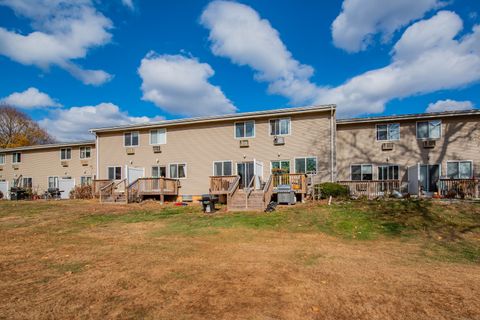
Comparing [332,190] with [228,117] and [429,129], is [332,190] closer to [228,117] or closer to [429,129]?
[429,129]

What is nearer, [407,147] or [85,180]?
[407,147]

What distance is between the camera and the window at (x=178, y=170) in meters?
20.7

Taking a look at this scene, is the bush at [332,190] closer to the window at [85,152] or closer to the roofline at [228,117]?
the roofline at [228,117]

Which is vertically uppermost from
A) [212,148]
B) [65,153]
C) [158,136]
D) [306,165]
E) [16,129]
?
[16,129]

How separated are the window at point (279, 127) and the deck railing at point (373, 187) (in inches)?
195

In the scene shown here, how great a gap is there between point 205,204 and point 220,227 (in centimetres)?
393

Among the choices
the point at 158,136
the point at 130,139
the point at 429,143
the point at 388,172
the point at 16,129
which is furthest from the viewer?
the point at 16,129

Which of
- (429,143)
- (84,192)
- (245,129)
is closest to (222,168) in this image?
(245,129)

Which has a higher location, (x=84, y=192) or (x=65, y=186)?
(x=65, y=186)

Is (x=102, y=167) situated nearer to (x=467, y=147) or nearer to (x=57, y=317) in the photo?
(x=57, y=317)

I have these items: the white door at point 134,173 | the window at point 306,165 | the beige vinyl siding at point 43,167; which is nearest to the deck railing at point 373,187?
the window at point 306,165

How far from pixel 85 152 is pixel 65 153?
2.65 metres

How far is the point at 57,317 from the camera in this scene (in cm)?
359

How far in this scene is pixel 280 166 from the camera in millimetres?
18219
